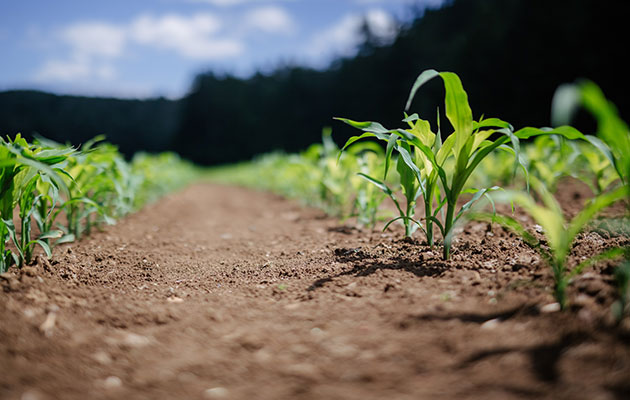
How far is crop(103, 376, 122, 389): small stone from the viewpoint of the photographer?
78 centimetres

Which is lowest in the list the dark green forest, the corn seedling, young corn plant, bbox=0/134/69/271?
the corn seedling

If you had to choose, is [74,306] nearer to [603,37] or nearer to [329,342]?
[329,342]

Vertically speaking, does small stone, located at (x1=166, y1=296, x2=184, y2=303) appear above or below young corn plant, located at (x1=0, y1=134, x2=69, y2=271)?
below

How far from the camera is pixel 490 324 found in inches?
36.3

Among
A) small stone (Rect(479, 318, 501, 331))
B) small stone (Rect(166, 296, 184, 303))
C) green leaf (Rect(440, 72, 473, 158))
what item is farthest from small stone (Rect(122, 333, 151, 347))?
green leaf (Rect(440, 72, 473, 158))

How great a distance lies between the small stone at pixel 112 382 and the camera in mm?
785

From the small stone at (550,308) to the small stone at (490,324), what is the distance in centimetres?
12

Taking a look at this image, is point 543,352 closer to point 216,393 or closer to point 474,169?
point 216,393

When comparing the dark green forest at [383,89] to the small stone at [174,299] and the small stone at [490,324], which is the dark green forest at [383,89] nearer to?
the small stone at [174,299]

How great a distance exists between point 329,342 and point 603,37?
14.3 m

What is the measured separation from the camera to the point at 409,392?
0.72 metres

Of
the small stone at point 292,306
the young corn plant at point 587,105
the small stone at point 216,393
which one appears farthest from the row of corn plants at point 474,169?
the small stone at point 216,393

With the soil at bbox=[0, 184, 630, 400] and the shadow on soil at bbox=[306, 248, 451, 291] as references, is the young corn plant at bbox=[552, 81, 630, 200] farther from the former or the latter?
the shadow on soil at bbox=[306, 248, 451, 291]

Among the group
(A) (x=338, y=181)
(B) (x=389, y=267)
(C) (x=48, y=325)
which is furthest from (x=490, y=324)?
(A) (x=338, y=181)
